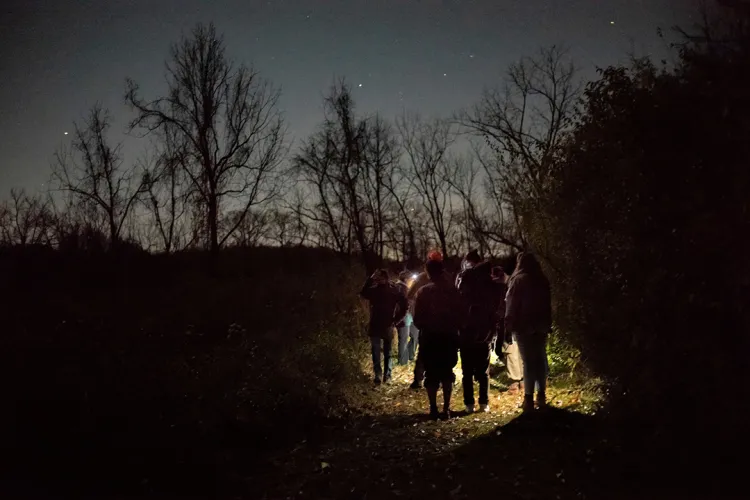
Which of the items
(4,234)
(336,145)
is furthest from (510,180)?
(336,145)

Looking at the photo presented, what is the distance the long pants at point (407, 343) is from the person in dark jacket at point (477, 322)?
3.65 meters

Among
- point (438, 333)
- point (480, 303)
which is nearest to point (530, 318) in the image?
point (480, 303)

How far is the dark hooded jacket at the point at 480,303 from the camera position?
26.4ft

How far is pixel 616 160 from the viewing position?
224 inches

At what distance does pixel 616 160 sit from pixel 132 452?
5682mm

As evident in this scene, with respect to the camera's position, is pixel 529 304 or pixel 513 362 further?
pixel 513 362

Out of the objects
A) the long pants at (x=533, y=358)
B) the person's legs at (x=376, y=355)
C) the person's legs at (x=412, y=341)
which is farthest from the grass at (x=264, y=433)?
the person's legs at (x=412, y=341)

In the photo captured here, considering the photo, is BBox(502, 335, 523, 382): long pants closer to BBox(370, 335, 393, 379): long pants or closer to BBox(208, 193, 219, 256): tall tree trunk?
BBox(370, 335, 393, 379): long pants

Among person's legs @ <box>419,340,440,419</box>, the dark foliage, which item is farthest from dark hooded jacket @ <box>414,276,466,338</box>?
the dark foliage

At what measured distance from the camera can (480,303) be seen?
8.07 meters

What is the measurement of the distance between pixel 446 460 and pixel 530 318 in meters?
2.09

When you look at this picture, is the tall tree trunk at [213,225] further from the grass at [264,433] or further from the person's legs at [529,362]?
the person's legs at [529,362]

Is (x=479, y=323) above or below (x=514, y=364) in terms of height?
above

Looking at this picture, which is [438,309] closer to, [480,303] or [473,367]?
[480,303]
